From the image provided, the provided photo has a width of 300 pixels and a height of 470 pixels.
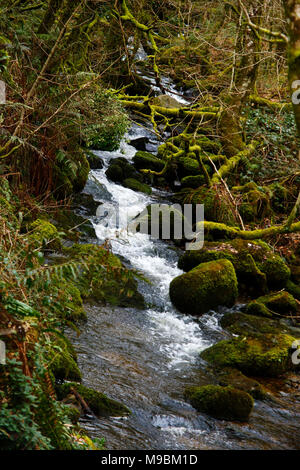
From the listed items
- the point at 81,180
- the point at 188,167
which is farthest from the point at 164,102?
the point at 81,180

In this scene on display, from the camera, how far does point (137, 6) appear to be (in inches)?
423

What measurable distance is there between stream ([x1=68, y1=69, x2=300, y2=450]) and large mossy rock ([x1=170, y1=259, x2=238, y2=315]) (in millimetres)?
173

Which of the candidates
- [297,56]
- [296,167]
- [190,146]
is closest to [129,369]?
[297,56]

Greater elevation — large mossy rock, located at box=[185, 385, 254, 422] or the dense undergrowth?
the dense undergrowth

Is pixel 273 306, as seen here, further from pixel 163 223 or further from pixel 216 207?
pixel 216 207

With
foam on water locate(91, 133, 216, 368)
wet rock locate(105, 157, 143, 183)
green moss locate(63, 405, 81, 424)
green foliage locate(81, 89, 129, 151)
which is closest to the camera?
green moss locate(63, 405, 81, 424)

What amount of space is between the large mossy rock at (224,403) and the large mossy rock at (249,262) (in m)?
4.34

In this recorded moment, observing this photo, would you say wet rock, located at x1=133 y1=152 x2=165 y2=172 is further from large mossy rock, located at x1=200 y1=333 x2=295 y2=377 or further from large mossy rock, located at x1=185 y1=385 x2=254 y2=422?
large mossy rock, located at x1=185 y1=385 x2=254 y2=422

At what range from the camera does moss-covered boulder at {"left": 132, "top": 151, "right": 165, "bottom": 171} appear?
13.6m

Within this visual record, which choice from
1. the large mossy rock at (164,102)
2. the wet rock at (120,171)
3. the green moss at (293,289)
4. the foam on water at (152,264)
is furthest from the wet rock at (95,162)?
the green moss at (293,289)

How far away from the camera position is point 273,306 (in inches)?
334

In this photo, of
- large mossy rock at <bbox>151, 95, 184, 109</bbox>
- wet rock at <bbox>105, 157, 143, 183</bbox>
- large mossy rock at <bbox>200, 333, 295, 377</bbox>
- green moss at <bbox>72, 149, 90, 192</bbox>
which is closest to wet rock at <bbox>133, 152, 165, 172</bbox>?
wet rock at <bbox>105, 157, 143, 183</bbox>

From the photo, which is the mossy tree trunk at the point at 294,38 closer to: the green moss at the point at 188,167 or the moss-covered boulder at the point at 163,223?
the moss-covered boulder at the point at 163,223
